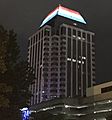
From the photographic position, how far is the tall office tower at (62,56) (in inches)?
Answer: 5723

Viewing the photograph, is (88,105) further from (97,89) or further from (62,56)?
(62,56)

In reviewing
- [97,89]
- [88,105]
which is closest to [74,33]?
[88,105]

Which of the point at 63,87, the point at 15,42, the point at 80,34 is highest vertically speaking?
the point at 80,34

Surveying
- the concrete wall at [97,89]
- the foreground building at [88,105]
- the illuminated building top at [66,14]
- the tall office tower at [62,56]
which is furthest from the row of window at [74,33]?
the concrete wall at [97,89]

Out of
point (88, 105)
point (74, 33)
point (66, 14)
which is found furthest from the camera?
point (66, 14)

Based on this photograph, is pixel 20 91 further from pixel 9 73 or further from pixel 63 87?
pixel 63 87

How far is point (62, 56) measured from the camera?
149 metres

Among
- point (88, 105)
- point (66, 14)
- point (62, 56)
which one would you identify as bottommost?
point (88, 105)

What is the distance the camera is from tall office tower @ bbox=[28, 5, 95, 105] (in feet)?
477

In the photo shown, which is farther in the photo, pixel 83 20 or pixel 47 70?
pixel 83 20

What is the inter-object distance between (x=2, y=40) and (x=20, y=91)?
29.8 ft

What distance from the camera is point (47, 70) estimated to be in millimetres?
148000

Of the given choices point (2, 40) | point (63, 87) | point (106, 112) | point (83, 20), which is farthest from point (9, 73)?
point (83, 20)

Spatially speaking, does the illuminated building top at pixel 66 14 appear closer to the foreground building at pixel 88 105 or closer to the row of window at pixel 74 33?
the row of window at pixel 74 33
